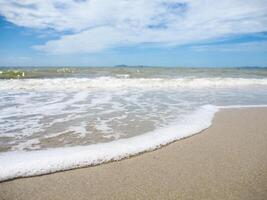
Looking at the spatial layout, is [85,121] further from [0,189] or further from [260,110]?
[260,110]

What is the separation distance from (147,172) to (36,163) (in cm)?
127

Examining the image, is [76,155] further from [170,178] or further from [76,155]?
[170,178]

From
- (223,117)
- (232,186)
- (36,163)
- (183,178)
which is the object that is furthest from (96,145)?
(223,117)

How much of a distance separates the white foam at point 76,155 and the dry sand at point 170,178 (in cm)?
14

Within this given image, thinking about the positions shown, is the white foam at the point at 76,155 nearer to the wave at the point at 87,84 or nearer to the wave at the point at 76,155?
the wave at the point at 76,155

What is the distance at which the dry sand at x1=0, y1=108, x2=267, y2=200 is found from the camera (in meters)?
2.63

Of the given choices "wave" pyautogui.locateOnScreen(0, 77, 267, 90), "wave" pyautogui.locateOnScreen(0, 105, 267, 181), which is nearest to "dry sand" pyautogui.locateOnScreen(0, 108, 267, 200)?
"wave" pyautogui.locateOnScreen(0, 105, 267, 181)

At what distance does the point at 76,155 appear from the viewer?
3.53 meters

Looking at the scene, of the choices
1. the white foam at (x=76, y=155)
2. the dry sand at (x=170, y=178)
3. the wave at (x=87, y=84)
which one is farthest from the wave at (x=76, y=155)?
the wave at (x=87, y=84)

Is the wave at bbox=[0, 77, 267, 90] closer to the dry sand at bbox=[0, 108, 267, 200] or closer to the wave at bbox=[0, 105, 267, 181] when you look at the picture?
the wave at bbox=[0, 105, 267, 181]

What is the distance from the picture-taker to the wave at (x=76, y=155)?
311 centimetres

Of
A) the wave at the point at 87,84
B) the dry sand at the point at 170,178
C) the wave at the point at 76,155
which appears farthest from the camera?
the wave at the point at 87,84

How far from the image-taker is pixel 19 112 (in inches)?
262

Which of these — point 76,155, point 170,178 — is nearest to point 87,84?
point 76,155
